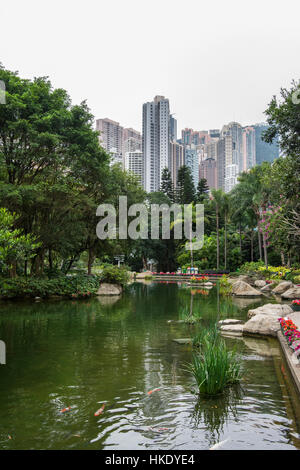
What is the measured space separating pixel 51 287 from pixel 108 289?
4.10m

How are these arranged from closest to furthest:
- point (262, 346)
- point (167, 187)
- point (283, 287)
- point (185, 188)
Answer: point (262, 346) < point (283, 287) < point (185, 188) < point (167, 187)

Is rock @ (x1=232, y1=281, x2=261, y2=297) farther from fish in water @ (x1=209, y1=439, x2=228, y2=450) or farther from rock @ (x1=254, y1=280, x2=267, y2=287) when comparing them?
fish in water @ (x1=209, y1=439, x2=228, y2=450)

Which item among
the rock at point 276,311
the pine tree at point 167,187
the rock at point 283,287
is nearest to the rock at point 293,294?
the rock at point 283,287

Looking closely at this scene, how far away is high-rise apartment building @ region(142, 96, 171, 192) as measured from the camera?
84625 mm

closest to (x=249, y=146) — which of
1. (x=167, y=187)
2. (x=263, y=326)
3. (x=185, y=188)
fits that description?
(x=167, y=187)

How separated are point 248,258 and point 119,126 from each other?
73797 mm

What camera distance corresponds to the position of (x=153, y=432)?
383 centimetres

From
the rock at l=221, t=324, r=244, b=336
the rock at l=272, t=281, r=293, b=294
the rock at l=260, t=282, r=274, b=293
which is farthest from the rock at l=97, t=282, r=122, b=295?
the rock at l=221, t=324, r=244, b=336

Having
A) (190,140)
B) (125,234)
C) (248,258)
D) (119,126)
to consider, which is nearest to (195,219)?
(248,258)

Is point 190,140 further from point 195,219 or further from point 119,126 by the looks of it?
point 195,219

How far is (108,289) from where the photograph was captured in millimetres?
20562

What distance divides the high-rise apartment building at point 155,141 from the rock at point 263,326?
75.1 meters

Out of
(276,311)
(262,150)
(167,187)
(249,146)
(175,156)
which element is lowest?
(276,311)

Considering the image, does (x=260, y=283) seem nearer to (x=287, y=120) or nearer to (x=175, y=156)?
(x=287, y=120)
